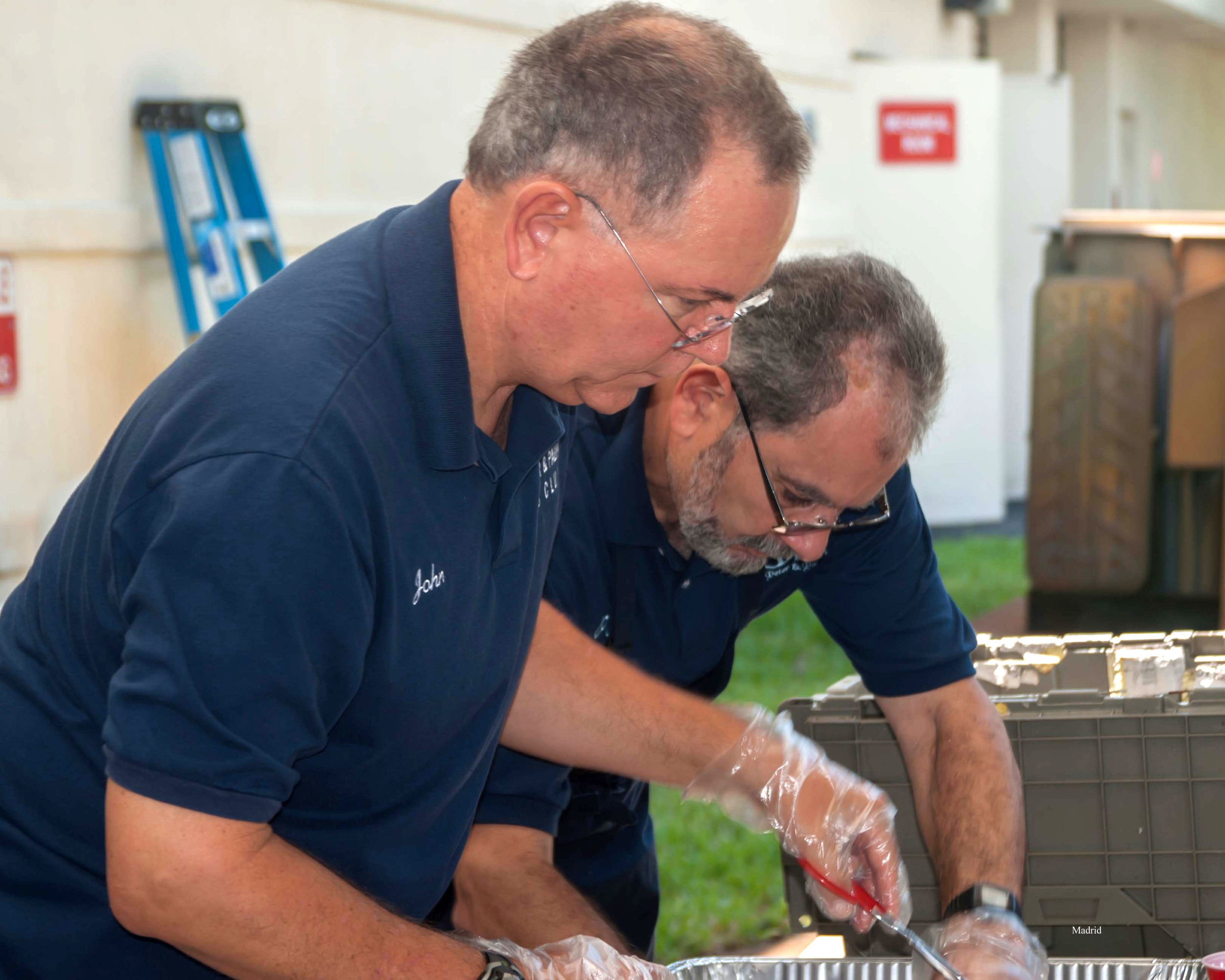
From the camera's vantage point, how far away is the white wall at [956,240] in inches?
309

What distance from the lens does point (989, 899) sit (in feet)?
5.34

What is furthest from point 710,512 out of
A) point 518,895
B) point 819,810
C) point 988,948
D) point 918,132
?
point 918,132

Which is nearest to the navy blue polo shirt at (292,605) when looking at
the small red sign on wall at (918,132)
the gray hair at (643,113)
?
the gray hair at (643,113)

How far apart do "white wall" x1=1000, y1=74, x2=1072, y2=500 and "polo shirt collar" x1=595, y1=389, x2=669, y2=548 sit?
7.36 metres

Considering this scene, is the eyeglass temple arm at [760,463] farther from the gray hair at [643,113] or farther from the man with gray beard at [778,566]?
the gray hair at [643,113]

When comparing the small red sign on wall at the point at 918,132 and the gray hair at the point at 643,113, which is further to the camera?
the small red sign on wall at the point at 918,132

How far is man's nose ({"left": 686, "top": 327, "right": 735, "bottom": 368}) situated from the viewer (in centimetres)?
134

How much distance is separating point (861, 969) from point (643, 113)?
3.04 ft

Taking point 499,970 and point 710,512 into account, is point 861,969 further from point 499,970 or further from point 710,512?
point 710,512

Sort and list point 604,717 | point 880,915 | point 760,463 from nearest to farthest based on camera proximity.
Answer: point 880,915, point 604,717, point 760,463

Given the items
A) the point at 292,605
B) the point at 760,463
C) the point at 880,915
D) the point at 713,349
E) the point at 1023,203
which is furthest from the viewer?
the point at 1023,203

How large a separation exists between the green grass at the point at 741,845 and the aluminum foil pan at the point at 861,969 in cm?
159

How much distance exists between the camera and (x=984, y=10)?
339 inches

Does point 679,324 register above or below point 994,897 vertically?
above
